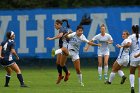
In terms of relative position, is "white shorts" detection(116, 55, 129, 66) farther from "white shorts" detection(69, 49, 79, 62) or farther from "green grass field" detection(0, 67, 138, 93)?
"white shorts" detection(69, 49, 79, 62)

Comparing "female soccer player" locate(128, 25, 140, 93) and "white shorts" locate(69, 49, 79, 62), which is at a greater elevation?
"female soccer player" locate(128, 25, 140, 93)

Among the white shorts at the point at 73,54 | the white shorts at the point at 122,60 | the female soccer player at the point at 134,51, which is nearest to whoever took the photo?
the female soccer player at the point at 134,51

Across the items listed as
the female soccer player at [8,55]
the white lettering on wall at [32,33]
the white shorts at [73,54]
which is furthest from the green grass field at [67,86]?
the white lettering on wall at [32,33]

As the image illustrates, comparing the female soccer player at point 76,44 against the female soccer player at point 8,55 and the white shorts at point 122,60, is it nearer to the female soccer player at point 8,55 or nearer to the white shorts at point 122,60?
the white shorts at point 122,60

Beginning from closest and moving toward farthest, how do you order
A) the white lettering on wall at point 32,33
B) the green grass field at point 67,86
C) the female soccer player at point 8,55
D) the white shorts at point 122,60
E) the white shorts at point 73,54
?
the green grass field at point 67,86, the female soccer player at point 8,55, the white shorts at point 73,54, the white shorts at point 122,60, the white lettering on wall at point 32,33

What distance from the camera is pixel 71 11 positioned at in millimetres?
33562

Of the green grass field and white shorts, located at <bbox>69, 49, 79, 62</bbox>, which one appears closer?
the green grass field

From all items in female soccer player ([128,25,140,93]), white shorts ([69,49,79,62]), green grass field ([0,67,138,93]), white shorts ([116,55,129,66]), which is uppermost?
female soccer player ([128,25,140,93])

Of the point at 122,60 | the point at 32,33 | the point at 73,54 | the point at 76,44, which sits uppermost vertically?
the point at 76,44

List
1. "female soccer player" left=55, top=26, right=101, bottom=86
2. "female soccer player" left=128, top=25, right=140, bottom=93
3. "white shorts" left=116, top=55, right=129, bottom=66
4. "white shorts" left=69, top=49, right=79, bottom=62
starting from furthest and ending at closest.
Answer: "white shorts" left=116, top=55, right=129, bottom=66 → "white shorts" left=69, top=49, right=79, bottom=62 → "female soccer player" left=55, top=26, right=101, bottom=86 → "female soccer player" left=128, top=25, right=140, bottom=93

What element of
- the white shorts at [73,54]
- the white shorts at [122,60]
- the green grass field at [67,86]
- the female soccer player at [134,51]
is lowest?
the green grass field at [67,86]

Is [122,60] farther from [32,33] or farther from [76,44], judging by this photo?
[32,33]

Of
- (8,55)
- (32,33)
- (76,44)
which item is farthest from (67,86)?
(32,33)

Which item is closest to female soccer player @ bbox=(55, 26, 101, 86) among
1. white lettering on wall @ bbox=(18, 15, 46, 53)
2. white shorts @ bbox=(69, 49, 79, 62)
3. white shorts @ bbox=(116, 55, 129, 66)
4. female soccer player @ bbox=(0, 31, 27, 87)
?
white shorts @ bbox=(69, 49, 79, 62)
